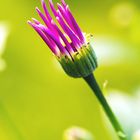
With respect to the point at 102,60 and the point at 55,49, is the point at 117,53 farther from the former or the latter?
the point at 55,49

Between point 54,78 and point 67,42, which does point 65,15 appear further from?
point 54,78

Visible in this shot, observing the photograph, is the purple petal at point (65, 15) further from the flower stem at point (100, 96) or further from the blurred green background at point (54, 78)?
the blurred green background at point (54, 78)

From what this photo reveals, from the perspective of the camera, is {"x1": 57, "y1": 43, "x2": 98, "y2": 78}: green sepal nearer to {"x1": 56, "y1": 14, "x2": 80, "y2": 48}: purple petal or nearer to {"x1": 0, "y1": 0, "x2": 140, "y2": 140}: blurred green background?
{"x1": 56, "y1": 14, "x2": 80, "y2": 48}: purple petal

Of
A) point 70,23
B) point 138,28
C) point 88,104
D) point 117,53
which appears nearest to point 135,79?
point 88,104

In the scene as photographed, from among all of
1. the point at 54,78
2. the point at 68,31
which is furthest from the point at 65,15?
the point at 54,78

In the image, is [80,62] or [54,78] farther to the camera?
[54,78]

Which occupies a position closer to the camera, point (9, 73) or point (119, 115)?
point (119, 115)
